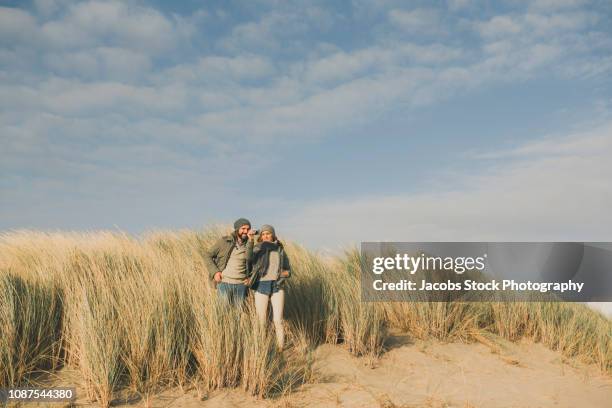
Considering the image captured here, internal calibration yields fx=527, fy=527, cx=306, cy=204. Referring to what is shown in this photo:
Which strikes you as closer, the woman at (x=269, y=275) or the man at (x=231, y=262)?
the woman at (x=269, y=275)

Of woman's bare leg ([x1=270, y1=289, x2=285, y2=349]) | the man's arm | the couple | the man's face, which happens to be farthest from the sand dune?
the man's face

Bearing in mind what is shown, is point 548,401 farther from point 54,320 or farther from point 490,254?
point 54,320

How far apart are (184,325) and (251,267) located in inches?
67.3

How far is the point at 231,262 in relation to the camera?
27.0 ft

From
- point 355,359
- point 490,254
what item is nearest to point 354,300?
point 355,359

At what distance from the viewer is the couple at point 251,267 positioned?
8.02m

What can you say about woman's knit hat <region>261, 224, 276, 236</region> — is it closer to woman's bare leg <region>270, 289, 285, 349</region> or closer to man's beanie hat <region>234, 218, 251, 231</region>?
man's beanie hat <region>234, 218, 251, 231</region>

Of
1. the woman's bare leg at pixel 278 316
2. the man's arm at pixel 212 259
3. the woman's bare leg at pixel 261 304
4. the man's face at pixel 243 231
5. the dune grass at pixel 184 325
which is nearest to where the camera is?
the dune grass at pixel 184 325

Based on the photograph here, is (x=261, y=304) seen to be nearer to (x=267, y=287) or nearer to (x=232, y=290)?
(x=267, y=287)

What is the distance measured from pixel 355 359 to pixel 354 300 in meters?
1.02

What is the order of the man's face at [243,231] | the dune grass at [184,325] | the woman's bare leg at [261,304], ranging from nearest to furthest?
the dune grass at [184,325], the woman's bare leg at [261,304], the man's face at [243,231]

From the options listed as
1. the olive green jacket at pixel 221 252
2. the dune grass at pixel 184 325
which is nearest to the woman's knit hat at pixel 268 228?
the olive green jacket at pixel 221 252

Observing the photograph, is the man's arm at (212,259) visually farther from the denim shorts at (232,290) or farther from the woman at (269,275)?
the woman at (269,275)

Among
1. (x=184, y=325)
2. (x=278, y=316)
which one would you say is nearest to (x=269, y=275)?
(x=278, y=316)
